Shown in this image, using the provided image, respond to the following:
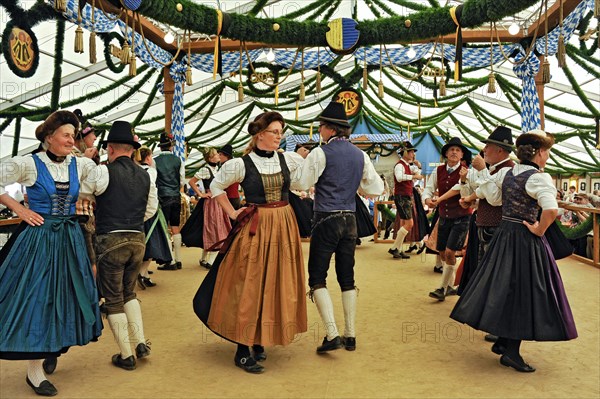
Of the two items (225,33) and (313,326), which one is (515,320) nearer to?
(313,326)

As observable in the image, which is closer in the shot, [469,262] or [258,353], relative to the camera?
[258,353]

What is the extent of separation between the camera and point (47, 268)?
2459 millimetres

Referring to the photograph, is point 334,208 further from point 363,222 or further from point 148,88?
point 148,88

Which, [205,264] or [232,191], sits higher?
[232,191]

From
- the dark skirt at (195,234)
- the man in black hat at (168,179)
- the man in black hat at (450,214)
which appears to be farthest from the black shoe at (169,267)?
the man in black hat at (450,214)

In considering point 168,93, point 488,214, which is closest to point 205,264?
point 168,93

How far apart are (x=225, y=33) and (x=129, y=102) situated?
16.1 feet

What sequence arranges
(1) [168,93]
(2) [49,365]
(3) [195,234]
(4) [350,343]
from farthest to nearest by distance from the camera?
(1) [168,93]
(3) [195,234]
(4) [350,343]
(2) [49,365]

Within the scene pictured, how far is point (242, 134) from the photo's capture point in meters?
14.0

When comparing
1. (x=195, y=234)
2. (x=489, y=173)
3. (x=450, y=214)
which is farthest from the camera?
(x=450, y=214)

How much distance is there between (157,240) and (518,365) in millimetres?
2900

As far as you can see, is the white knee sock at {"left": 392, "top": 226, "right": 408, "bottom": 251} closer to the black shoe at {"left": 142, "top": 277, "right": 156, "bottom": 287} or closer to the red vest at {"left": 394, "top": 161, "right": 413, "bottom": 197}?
the red vest at {"left": 394, "top": 161, "right": 413, "bottom": 197}

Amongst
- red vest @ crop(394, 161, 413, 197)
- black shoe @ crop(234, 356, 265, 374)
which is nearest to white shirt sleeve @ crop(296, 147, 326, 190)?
black shoe @ crop(234, 356, 265, 374)

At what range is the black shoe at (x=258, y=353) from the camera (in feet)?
9.73
